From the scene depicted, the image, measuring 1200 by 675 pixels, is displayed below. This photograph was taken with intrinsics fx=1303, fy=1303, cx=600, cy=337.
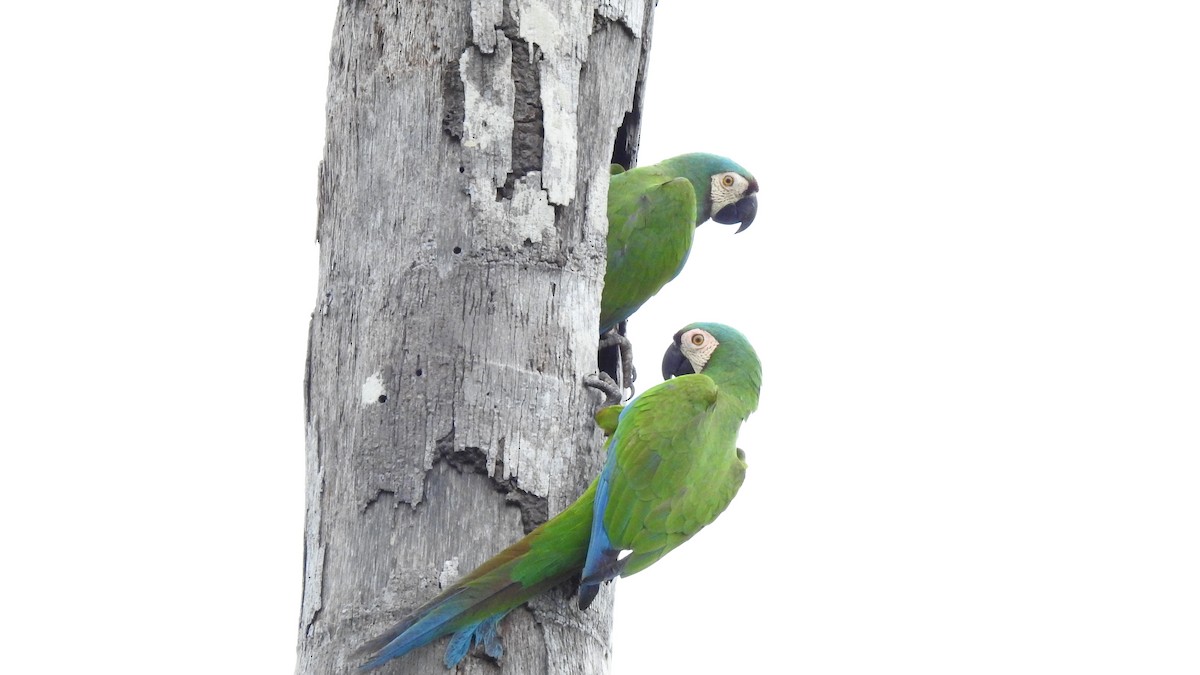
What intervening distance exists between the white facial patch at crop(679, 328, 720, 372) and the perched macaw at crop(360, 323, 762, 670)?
479mm

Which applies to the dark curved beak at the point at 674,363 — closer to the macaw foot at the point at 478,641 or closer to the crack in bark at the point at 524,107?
the crack in bark at the point at 524,107

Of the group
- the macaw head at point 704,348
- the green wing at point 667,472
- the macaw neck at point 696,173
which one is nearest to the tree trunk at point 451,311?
the green wing at point 667,472

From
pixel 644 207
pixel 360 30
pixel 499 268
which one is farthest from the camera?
pixel 644 207

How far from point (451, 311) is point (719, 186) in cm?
211

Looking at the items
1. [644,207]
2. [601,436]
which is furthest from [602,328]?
[601,436]

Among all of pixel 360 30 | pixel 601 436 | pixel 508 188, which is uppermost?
pixel 360 30

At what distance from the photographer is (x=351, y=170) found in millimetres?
3385

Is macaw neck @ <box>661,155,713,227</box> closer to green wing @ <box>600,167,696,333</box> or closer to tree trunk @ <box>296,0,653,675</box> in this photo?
green wing @ <box>600,167,696,333</box>

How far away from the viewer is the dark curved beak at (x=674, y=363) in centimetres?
439

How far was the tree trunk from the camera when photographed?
9.91 ft

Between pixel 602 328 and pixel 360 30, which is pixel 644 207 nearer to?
pixel 602 328

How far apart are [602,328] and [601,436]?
37.2 inches

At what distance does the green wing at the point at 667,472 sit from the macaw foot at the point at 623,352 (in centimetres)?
61

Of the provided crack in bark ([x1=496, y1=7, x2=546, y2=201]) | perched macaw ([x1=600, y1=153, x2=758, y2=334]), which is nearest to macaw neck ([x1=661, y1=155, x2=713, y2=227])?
perched macaw ([x1=600, y1=153, x2=758, y2=334])
